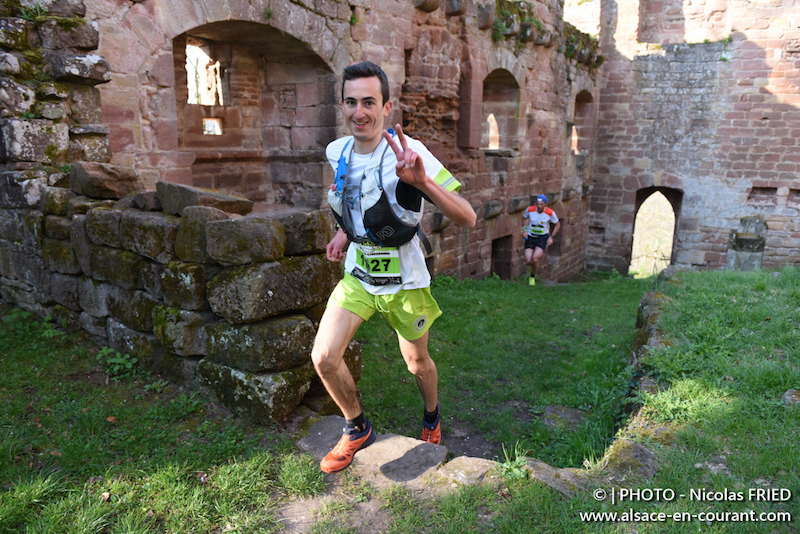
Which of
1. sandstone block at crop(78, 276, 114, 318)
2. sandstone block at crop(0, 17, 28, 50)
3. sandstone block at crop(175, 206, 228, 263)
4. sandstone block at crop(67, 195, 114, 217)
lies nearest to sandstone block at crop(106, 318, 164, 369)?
sandstone block at crop(78, 276, 114, 318)

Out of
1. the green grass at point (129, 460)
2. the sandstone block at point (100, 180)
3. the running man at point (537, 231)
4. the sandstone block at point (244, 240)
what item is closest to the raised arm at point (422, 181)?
the sandstone block at point (244, 240)

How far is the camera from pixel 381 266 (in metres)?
2.72

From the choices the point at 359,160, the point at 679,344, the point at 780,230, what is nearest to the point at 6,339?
the point at 359,160

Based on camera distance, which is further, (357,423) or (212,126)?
Result: (212,126)

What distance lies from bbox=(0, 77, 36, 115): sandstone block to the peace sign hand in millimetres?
3163

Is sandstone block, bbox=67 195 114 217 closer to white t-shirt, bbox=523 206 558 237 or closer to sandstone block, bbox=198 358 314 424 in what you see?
sandstone block, bbox=198 358 314 424

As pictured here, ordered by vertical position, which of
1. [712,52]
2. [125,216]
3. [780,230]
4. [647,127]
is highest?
[712,52]

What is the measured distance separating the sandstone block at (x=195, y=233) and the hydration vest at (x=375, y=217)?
764 millimetres

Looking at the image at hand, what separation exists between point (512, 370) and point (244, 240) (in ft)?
10.5

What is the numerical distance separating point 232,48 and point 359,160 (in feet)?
14.1

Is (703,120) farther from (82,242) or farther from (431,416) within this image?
(82,242)

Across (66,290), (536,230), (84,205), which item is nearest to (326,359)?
(84,205)

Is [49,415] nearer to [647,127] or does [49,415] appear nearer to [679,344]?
[679,344]

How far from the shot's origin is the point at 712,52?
12.9 meters
